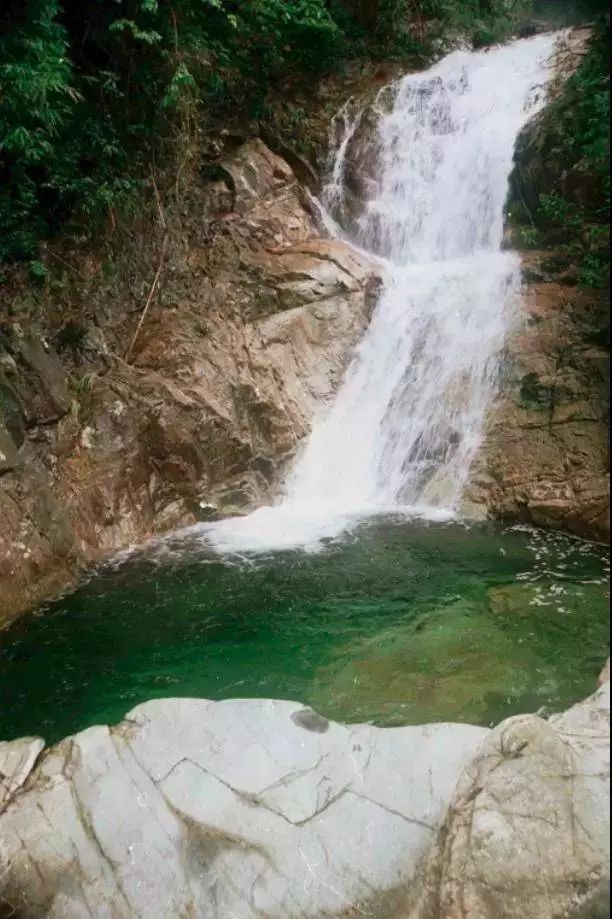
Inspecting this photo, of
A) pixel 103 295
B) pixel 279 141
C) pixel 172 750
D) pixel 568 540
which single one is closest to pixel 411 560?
pixel 568 540

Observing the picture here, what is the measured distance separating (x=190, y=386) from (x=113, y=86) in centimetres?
356

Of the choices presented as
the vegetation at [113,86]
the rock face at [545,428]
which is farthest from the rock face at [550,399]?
the vegetation at [113,86]

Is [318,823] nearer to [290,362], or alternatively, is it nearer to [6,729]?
[6,729]

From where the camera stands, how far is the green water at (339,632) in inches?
170

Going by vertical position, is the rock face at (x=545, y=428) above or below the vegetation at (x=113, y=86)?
below

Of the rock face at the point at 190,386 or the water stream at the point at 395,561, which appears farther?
the rock face at the point at 190,386

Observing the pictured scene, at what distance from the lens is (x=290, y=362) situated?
29.4 ft

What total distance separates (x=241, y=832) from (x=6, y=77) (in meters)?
6.21

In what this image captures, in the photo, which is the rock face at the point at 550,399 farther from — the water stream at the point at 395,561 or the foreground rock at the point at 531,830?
the foreground rock at the point at 531,830

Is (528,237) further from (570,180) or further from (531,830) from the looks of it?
(531,830)

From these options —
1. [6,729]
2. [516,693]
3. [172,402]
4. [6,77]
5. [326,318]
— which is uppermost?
[6,77]

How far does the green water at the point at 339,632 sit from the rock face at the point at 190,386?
0.78 meters

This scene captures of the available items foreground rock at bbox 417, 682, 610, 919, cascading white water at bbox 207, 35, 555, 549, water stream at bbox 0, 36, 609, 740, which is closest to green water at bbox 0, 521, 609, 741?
water stream at bbox 0, 36, 609, 740

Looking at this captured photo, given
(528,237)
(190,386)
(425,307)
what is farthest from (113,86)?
(528,237)
